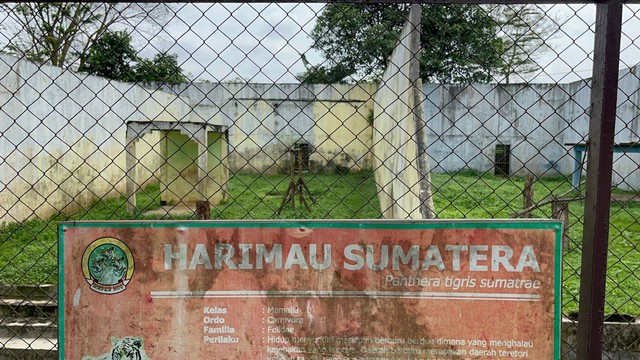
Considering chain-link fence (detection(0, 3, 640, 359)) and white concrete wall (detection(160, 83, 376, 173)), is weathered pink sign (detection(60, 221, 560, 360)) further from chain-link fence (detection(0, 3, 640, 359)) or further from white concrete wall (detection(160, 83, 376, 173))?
white concrete wall (detection(160, 83, 376, 173))

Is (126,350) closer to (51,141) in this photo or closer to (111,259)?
(111,259)

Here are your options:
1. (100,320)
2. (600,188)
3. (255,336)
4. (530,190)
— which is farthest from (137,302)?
(530,190)

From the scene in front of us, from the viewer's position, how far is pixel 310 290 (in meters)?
1.87

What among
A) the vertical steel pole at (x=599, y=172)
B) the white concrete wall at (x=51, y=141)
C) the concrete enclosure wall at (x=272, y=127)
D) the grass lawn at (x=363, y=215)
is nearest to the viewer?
the vertical steel pole at (x=599, y=172)

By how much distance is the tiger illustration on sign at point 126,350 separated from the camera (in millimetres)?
1895

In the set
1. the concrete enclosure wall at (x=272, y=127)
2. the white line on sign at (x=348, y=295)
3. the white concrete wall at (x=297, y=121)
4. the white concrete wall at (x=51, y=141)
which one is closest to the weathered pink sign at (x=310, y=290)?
the white line on sign at (x=348, y=295)

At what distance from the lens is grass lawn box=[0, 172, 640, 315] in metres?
4.74

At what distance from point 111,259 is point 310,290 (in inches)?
30.2

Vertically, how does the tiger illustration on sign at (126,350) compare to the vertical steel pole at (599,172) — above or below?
below

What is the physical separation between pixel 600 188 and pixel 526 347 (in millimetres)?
628

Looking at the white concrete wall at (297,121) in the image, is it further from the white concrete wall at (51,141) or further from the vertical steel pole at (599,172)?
the vertical steel pole at (599,172)

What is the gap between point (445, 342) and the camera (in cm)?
185

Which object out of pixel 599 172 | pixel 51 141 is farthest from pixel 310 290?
pixel 51 141

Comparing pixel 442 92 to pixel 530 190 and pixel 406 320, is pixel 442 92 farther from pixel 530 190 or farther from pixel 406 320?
pixel 406 320
